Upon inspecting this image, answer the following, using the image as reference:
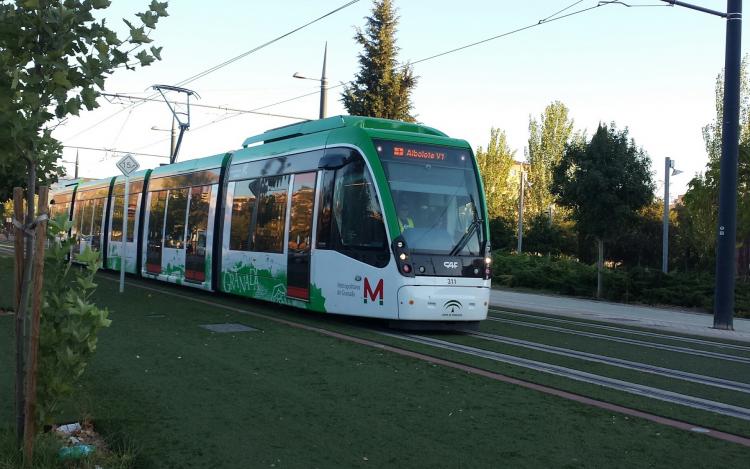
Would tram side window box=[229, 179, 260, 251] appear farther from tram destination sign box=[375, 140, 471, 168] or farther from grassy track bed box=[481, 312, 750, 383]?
grassy track bed box=[481, 312, 750, 383]

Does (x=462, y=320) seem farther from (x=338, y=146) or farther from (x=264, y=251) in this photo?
(x=264, y=251)

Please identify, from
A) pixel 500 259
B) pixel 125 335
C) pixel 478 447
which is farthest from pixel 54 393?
pixel 500 259

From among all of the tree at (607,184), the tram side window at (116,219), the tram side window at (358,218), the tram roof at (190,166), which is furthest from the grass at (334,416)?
the tree at (607,184)

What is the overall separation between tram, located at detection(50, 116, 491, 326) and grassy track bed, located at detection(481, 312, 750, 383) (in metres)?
1.06

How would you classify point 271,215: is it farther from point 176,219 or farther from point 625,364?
point 625,364

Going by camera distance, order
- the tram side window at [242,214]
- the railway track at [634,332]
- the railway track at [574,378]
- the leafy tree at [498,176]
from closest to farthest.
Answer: the railway track at [574,378] < the railway track at [634,332] < the tram side window at [242,214] < the leafy tree at [498,176]

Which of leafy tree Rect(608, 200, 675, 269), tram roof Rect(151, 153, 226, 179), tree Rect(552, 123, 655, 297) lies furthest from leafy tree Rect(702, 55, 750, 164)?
tram roof Rect(151, 153, 226, 179)

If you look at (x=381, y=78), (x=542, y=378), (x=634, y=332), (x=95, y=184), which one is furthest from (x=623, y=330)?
(x=381, y=78)

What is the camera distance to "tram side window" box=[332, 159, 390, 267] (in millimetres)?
10789

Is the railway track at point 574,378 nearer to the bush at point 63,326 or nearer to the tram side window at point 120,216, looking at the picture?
the bush at point 63,326

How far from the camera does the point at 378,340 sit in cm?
1020

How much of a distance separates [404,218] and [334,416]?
5359mm

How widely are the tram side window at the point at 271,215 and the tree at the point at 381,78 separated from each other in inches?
998

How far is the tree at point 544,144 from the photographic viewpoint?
60.5m
